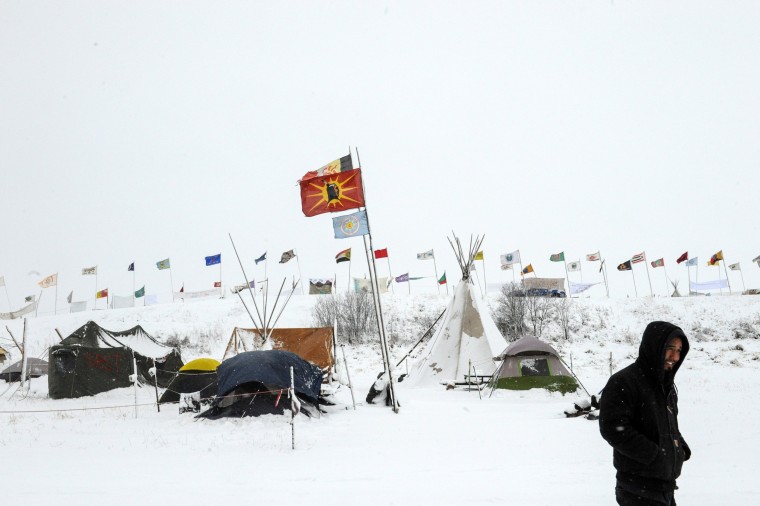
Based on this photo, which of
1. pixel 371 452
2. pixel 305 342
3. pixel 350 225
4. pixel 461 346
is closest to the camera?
pixel 371 452

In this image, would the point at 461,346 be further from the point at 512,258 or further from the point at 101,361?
the point at 512,258

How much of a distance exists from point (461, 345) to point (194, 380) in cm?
1000

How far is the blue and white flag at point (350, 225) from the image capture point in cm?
1341

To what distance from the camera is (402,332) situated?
37.7m

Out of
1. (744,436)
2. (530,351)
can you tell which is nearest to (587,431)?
(744,436)

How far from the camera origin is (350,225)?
13453 millimetres

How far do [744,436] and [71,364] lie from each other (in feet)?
69.7

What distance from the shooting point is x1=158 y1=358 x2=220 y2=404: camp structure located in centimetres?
1666

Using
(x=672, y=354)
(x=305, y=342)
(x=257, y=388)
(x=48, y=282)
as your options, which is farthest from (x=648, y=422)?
(x=48, y=282)

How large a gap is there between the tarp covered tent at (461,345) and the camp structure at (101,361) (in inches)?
403

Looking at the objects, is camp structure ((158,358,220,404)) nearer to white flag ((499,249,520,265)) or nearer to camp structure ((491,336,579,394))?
camp structure ((491,336,579,394))

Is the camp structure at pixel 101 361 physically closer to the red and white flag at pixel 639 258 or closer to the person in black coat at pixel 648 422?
the person in black coat at pixel 648 422

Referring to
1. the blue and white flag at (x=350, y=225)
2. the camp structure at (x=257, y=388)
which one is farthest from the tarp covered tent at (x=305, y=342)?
the blue and white flag at (x=350, y=225)

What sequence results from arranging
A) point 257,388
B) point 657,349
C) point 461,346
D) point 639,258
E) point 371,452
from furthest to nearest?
1. point 639,258
2. point 461,346
3. point 257,388
4. point 371,452
5. point 657,349
